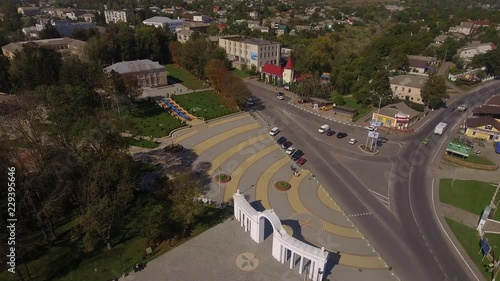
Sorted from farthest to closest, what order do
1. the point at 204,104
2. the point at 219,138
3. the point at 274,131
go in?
the point at 204,104 → the point at 274,131 → the point at 219,138

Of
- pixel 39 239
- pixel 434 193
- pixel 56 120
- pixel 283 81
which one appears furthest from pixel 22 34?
pixel 434 193

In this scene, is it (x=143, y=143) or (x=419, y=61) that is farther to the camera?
(x=419, y=61)

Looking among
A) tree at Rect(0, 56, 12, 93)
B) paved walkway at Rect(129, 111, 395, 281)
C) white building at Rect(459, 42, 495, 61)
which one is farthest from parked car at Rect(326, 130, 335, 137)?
white building at Rect(459, 42, 495, 61)

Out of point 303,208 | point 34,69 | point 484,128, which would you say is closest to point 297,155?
point 303,208

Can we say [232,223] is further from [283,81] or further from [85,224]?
[283,81]

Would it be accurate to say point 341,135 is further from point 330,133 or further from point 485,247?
point 485,247

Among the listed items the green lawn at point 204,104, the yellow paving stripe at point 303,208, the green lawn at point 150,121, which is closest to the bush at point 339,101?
the green lawn at point 204,104
